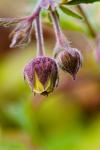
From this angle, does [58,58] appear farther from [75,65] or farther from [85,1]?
[85,1]

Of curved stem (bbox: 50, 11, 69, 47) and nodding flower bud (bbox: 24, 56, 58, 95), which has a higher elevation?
curved stem (bbox: 50, 11, 69, 47)

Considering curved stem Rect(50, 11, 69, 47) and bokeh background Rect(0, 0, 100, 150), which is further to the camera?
bokeh background Rect(0, 0, 100, 150)

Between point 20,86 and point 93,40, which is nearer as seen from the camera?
point 93,40

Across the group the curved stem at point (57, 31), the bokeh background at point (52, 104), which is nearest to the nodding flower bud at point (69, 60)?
the curved stem at point (57, 31)

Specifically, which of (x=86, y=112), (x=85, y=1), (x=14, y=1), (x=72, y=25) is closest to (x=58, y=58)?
(x=85, y=1)

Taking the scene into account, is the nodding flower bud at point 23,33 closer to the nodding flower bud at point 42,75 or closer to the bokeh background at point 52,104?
the nodding flower bud at point 42,75

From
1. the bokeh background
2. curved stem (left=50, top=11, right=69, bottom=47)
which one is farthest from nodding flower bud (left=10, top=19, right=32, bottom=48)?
the bokeh background

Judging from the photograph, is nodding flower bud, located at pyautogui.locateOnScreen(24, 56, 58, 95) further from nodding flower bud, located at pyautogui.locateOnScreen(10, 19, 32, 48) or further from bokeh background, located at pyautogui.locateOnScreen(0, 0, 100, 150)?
bokeh background, located at pyautogui.locateOnScreen(0, 0, 100, 150)
